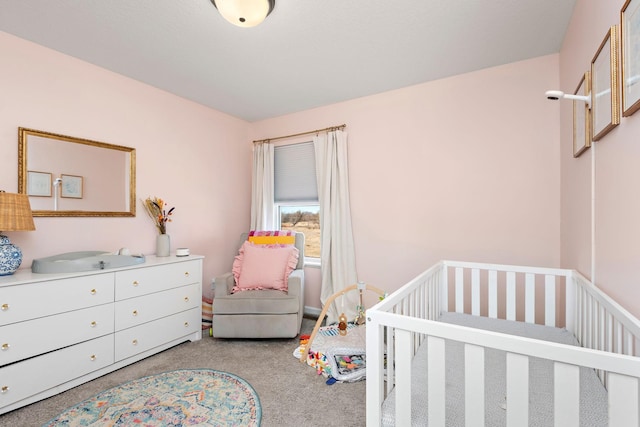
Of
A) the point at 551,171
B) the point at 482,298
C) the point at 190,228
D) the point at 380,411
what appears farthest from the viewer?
the point at 190,228

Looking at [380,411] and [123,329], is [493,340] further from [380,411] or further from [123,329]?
[123,329]

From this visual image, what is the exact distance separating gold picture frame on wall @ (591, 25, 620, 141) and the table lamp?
9.71ft

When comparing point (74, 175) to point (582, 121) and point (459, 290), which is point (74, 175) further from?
point (582, 121)

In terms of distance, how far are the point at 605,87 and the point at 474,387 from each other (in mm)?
1315

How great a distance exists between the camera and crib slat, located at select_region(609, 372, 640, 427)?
26.5 inches

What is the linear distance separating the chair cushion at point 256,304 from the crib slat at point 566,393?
2.02m

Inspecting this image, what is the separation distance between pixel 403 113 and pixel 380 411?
2512 millimetres

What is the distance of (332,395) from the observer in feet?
6.03

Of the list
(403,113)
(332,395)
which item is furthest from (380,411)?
(403,113)

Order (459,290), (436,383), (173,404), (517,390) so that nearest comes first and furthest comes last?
(517,390)
(436,383)
(173,404)
(459,290)

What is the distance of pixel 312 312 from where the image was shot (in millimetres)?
3410

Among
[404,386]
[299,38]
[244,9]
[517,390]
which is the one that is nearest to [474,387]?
[517,390]

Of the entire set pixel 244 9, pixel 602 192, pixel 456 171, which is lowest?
pixel 602 192

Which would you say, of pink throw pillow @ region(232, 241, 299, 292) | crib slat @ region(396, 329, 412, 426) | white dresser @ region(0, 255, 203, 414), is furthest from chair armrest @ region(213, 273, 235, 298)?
crib slat @ region(396, 329, 412, 426)
